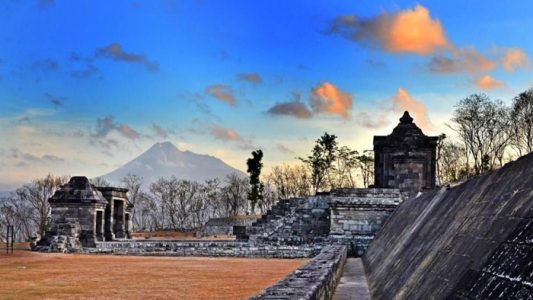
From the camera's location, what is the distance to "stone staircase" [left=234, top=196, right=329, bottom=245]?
31094mm

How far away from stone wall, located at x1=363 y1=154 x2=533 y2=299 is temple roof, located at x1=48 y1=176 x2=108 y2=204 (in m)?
30.1

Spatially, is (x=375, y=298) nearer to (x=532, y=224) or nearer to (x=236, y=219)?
(x=532, y=224)

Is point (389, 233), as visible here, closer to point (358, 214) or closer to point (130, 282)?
point (130, 282)

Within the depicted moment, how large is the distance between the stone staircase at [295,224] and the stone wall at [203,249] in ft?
3.06

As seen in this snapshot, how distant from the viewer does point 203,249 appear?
31531mm

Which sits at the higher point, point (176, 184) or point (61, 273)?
point (176, 184)

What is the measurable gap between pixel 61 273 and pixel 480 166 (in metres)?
41.6

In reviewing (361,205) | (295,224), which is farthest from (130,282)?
(295,224)

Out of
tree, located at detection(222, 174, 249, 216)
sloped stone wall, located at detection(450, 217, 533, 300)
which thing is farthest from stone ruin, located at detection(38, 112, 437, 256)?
tree, located at detection(222, 174, 249, 216)

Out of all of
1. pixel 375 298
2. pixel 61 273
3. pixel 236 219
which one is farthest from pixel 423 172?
pixel 236 219

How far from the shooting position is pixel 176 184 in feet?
301

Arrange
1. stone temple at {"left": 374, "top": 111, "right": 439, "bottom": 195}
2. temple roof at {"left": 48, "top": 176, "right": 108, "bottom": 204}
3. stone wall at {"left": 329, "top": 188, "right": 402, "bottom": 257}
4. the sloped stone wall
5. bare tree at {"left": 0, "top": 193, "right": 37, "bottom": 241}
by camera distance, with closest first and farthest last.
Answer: the sloped stone wall → stone wall at {"left": 329, "top": 188, "right": 402, "bottom": 257} → temple roof at {"left": 48, "top": 176, "right": 108, "bottom": 204} → stone temple at {"left": 374, "top": 111, "right": 439, "bottom": 195} → bare tree at {"left": 0, "top": 193, "right": 37, "bottom": 241}

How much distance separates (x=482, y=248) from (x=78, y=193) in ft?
109

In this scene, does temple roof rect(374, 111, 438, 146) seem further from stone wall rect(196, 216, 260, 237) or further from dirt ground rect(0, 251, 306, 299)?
stone wall rect(196, 216, 260, 237)
